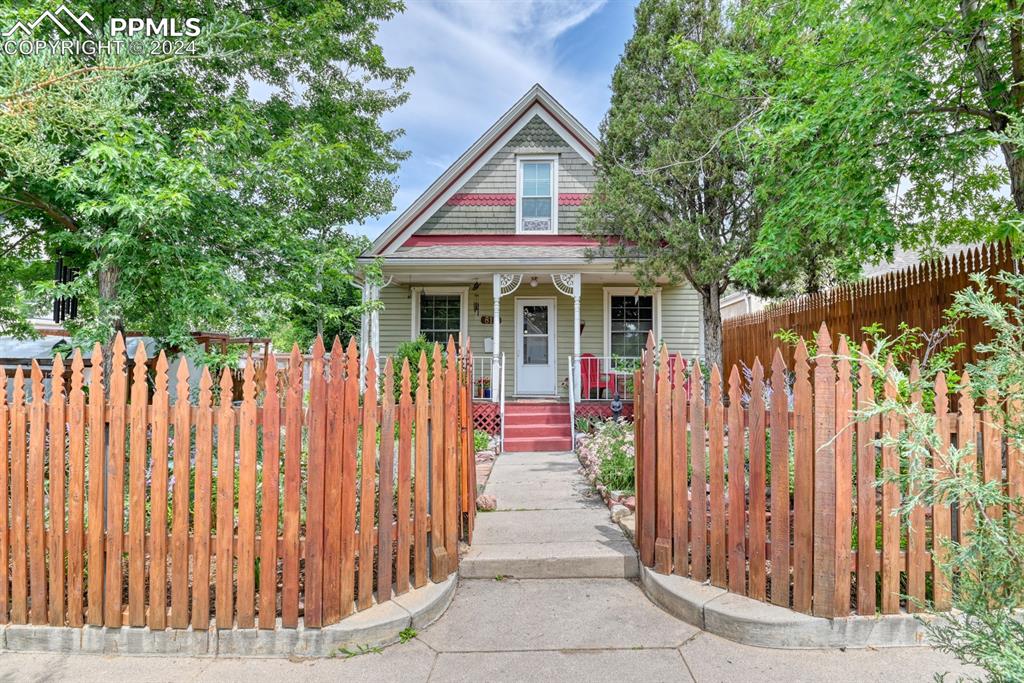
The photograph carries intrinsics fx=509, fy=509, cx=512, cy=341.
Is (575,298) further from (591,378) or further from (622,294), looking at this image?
(622,294)

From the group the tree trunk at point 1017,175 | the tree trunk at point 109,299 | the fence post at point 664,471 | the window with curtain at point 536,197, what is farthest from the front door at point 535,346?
the fence post at point 664,471

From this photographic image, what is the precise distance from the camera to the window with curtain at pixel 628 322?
11.6 meters

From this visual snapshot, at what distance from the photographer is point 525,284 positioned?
1139 cm

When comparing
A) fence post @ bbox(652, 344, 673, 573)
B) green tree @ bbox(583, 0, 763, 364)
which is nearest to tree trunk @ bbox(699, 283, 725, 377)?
green tree @ bbox(583, 0, 763, 364)

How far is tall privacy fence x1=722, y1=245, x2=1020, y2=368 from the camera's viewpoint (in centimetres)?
500

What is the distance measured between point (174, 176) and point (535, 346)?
786 centimetres

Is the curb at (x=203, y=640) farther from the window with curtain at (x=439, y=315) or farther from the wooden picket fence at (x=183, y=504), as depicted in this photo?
the window with curtain at (x=439, y=315)

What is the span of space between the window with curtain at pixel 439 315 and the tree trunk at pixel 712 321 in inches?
208

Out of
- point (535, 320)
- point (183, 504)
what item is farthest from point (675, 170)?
point (183, 504)

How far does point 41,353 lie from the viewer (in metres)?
11.6

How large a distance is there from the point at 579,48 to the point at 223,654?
478 inches

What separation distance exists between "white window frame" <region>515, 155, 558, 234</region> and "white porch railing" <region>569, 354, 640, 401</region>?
3084 millimetres

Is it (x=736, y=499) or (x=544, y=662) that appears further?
(x=736, y=499)

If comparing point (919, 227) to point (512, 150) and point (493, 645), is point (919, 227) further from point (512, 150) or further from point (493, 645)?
point (512, 150)
